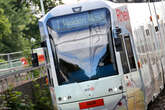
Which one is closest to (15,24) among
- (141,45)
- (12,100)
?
(141,45)

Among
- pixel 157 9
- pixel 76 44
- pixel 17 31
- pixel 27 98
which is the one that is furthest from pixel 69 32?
pixel 17 31

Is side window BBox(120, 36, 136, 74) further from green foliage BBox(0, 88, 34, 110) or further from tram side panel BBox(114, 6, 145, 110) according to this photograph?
green foliage BBox(0, 88, 34, 110)

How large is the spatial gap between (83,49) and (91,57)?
28 cm

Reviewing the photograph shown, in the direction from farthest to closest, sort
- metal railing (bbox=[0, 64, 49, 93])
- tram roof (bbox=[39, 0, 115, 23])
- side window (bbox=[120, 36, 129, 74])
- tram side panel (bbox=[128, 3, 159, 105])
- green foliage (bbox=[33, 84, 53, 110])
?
green foliage (bbox=[33, 84, 53, 110]), metal railing (bbox=[0, 64, 49, 93]), tram side panel (bbox=[128, 3, 159, 105]), tram roof (bbox=[39, 0, 115, 23]), side window (bbox=[120, 36, 129, 74])

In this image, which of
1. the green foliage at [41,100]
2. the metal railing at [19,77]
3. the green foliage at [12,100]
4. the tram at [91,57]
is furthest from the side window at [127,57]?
the green foliage at [41,100]

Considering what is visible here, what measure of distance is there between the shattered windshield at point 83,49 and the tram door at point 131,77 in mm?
421

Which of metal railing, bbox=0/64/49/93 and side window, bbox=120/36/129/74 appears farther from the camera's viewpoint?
metal railing, bbox=0/64/49/93

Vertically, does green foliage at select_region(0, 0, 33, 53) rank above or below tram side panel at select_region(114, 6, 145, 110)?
below

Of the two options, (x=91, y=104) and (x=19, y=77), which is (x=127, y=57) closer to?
(x=91, y=104)

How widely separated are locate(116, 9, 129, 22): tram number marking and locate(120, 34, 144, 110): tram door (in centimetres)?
43

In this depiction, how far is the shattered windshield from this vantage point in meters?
14.0

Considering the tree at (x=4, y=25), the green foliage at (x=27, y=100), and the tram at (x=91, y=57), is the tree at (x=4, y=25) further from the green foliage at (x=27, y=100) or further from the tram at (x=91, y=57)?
the tram at (x=91, y=57)

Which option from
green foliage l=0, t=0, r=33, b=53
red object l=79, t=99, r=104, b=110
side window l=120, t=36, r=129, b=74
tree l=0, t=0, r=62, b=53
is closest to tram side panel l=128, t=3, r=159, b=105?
side window l=120, t=36, r=129, b=74

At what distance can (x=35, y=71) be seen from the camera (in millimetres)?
20766
